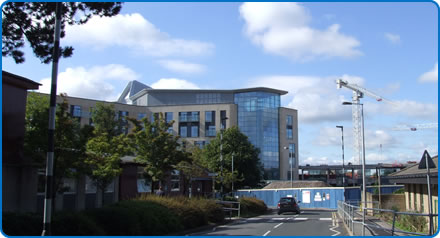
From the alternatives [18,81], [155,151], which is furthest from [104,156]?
[155,151]

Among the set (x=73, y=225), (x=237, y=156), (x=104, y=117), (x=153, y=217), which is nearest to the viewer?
(x=73, y=225)

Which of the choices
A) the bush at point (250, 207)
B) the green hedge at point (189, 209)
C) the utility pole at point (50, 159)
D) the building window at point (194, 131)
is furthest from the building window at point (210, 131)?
the utility pole at point (50, 159)

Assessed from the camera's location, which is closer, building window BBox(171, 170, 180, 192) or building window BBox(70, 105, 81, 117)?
building window BBox(171, 170, 180, 192)

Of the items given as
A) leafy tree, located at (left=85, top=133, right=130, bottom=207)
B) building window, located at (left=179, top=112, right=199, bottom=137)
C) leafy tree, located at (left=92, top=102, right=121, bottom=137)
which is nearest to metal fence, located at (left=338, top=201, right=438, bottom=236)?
leafy tree, located at (left=85, top=133, right=130, bottom=207)

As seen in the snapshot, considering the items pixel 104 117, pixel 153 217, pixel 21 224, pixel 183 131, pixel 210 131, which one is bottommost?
pixel 153 217

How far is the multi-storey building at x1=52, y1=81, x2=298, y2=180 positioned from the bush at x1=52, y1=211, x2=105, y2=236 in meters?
69.3

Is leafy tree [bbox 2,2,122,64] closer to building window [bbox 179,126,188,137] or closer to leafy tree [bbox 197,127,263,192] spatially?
leafy tree [bbox 197,127,263,192]

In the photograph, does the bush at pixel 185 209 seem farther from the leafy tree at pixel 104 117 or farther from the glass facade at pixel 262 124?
the glass facade at pixel 262 124

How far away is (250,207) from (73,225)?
2310 cm

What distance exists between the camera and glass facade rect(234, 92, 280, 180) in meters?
87.8

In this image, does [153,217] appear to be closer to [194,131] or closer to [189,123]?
[194,131]

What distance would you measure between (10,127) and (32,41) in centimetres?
344

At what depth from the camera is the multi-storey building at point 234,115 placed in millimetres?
86750

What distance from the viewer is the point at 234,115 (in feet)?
286
